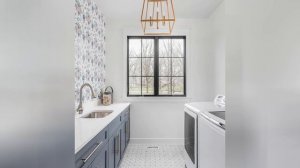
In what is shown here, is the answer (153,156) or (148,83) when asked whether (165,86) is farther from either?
(153,156)

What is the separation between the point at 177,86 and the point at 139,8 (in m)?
1.62

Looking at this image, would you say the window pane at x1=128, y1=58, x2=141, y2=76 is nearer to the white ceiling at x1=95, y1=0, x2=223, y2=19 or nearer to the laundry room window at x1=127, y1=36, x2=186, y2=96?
the laundry room window at x1=127, y1=36, x2=186, y2=96

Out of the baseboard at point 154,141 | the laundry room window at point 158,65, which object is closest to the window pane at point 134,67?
the laundry room window at point 158,65

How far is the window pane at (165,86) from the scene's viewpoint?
414 cm

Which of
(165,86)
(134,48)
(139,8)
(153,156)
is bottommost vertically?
(153,156)

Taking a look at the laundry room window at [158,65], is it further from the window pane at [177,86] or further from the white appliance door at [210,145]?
the white appliance door at [210,145]

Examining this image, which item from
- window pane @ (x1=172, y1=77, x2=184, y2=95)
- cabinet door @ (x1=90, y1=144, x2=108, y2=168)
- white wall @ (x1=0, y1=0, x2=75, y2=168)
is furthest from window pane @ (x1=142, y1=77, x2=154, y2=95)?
white wall @ (x1=0, y1=0, x2=75, y2=168)

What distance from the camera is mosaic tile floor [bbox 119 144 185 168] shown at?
3.05 meters

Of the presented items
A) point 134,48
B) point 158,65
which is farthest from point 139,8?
point 158,65

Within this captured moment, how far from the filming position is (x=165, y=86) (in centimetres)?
415

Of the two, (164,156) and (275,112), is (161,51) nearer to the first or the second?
(164,156)

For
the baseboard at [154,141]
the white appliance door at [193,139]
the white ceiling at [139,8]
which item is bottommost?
the baseboard at [154,141]

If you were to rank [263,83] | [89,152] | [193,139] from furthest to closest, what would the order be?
[193,139] → [89,152] → [263,83]

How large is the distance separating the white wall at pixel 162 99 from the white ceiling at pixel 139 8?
0.21m
